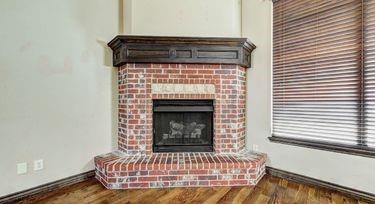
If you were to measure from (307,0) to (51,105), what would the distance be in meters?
3.16

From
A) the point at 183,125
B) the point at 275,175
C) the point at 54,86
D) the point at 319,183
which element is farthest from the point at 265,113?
the point at 54,86

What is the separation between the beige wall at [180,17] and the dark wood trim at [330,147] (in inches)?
59.4

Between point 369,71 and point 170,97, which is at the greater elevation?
point 369,71

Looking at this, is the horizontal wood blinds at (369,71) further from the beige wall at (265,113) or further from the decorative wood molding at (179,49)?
the decorative wood molding at (179,49)

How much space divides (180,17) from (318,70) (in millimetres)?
1780

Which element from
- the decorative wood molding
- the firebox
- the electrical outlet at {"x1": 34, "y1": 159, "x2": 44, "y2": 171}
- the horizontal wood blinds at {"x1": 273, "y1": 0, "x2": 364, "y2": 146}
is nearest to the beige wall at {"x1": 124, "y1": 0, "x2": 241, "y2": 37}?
the decorative wood molding

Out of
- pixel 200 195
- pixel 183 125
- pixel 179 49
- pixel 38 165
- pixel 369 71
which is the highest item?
pixel 179 49

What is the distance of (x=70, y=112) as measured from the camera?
271 centimetres

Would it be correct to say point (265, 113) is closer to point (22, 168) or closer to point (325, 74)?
point (325, 74)

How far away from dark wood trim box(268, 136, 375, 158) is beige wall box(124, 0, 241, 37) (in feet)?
4.95

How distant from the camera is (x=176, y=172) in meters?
2.62

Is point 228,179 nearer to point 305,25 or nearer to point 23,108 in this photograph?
point 305,25

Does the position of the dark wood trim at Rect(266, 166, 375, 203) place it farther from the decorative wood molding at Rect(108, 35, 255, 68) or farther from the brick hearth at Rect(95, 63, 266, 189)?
the decorative wood molding at Rect(108, 35, 255, 68)

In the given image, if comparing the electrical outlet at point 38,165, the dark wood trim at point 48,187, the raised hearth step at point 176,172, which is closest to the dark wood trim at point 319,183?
the raised hearth step at point 176,172
